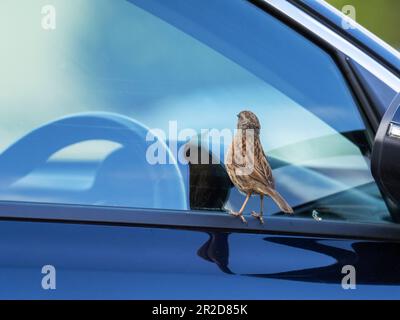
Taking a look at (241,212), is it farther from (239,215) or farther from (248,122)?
(248,122)

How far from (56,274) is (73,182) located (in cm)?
27

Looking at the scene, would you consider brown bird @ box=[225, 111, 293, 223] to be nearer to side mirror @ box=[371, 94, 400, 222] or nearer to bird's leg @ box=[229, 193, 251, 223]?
bird's leg @ box=[229, 193, 251, 223]

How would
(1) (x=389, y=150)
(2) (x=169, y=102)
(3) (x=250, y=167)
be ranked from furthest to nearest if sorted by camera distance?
(2) (x=169, y=102) → (3) (x=250, y=167) → (1) (x=389, y=150)

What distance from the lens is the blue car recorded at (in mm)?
1519

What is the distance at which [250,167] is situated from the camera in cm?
150

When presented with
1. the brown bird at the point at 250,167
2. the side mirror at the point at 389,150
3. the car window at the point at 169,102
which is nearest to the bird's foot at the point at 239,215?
the brown bird at the point at 250,167

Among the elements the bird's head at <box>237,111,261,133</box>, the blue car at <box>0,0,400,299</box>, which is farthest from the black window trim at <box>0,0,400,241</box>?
the bird's head at <box>237,111,261,133</box>

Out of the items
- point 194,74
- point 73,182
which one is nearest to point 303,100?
point 194,74

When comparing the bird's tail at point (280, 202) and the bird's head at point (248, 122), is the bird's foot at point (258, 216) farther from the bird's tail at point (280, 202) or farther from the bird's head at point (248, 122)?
the bird's head at point (248, 122)

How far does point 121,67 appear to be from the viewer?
66.0 inches

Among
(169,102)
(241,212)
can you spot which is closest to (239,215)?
(241,212)

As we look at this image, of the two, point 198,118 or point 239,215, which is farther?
point 198,118

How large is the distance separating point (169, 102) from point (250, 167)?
28 cm

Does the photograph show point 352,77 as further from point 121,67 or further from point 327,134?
point 121,67
